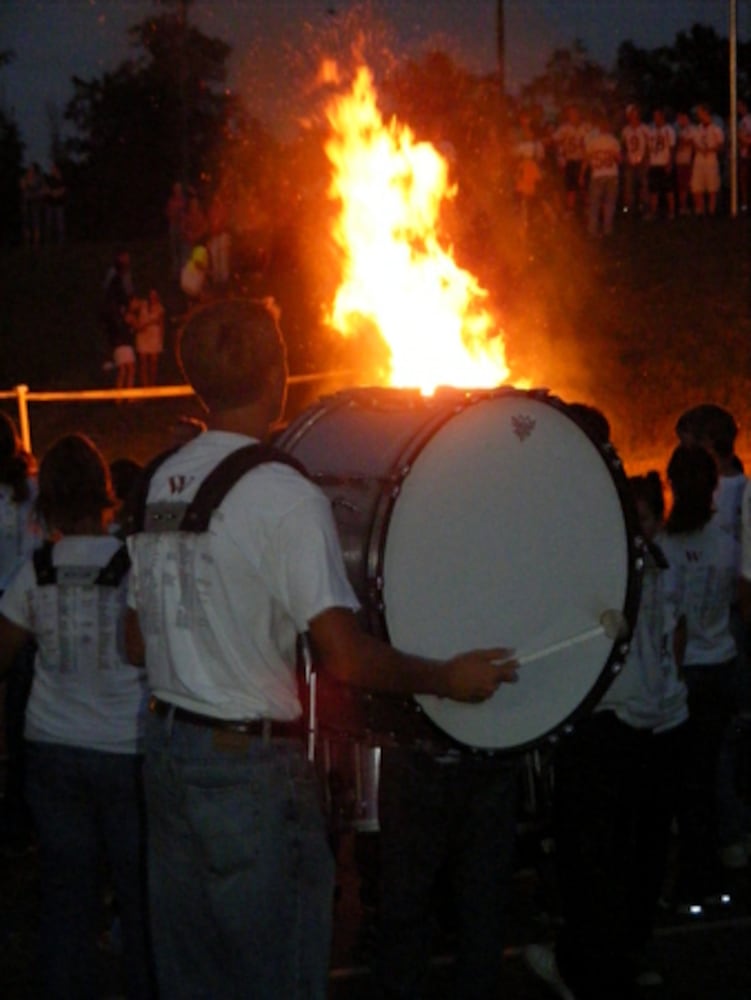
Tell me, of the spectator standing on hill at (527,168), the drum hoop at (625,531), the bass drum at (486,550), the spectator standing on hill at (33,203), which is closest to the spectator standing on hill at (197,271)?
the spectator standing on hill at (527,168)

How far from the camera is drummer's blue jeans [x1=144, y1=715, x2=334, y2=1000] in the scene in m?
3.59

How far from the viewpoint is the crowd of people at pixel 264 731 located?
11.8 feet

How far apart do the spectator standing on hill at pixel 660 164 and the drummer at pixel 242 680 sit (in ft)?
65.7

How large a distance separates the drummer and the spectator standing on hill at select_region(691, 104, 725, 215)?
20.4 m

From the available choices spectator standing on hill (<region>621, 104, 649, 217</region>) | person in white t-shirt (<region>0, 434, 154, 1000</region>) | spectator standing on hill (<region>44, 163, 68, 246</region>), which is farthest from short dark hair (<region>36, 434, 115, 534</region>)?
spectator standing on hill (<region>44, 163, 68, 246</region>)

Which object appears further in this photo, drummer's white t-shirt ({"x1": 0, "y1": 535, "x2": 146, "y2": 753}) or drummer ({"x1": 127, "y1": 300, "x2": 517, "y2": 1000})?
drummer's white t-shirt ({"x1": 0, "y1": 535, "x2": 146, "y2": 753})

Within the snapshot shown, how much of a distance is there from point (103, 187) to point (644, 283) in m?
24.3

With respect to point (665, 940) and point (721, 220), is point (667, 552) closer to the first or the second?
point (665, 940)

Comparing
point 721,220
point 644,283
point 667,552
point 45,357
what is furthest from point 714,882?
point 45,357

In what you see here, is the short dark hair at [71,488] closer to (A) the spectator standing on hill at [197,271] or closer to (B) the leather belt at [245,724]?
(B) the leather belt at [245,724]

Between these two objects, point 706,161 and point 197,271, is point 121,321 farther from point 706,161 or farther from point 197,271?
point 706,161

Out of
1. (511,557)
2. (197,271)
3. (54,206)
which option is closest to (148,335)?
(197,271)

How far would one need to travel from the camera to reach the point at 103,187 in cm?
4466

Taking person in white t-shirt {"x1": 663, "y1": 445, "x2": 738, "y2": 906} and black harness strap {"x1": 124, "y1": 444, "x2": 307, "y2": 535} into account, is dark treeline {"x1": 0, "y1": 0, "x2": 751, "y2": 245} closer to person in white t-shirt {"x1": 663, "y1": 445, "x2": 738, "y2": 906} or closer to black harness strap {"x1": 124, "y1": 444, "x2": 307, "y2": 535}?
person in white t-shirt {"x1": 663, "y1": 445, "x2": 738, "y2": 906}
